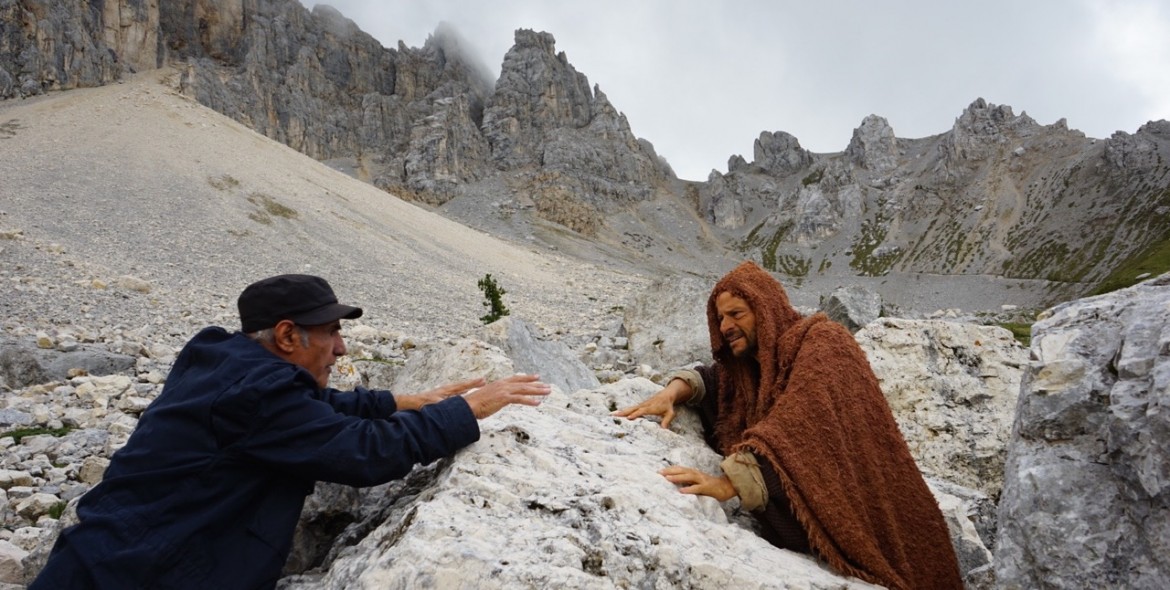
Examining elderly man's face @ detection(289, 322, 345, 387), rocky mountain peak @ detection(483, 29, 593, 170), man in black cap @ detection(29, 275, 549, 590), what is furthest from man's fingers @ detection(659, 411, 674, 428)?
rocky mountain peak @ detection(483, 29, 593, 170)

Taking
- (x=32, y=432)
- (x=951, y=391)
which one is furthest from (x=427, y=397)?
(x=32, y=432)

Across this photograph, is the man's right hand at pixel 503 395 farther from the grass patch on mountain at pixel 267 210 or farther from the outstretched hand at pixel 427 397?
the grass patch on mountain at pixel 267 210

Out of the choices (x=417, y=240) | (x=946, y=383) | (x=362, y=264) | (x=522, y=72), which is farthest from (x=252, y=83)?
(x=946, y=383)

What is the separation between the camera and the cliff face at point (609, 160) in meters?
114

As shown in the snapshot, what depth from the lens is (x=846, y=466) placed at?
3412mm

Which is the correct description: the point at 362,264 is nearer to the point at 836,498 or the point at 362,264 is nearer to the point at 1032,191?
the point at 836,498

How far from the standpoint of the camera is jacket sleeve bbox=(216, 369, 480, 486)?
262cm

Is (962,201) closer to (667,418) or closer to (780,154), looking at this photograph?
(780,154)

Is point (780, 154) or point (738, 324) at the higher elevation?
point (780, 154)

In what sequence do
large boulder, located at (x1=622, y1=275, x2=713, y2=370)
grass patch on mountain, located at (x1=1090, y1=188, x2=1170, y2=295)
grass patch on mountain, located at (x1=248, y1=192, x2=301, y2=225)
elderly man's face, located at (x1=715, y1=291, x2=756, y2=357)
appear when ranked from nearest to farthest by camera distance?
1. elderly man's face, located at (x1=715, y1=291, x2=756, y2=357)
2. large boulder, located at (x1=622, y1=275, x2=713, y2=370)
3. grass patch on mountain, located at (x1=248, y1=192, x2=301, y2=225)
4. grass patch on mountain, located at (x1=1090, y1=188, x2=1170, y2=295)

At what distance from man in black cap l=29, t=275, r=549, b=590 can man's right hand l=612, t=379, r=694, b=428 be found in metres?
→ 2.13

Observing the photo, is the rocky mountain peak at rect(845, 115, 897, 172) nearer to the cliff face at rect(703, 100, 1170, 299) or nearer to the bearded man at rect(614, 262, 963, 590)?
the cliff face at rect(703, 100, 1170, 299)

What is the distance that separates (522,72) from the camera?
513 feet

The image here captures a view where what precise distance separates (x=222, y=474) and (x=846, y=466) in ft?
10.2
